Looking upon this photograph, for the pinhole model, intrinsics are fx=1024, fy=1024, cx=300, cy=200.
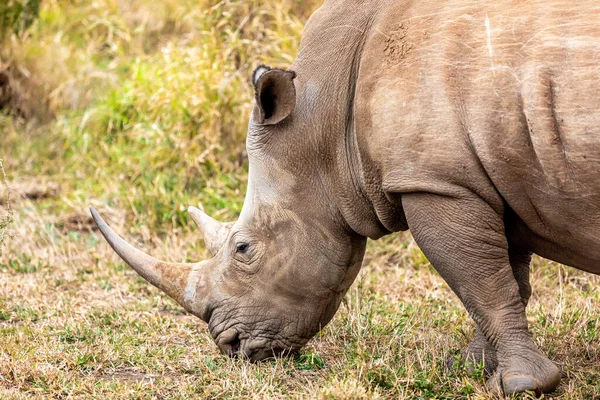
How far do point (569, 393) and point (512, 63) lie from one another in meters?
1.40

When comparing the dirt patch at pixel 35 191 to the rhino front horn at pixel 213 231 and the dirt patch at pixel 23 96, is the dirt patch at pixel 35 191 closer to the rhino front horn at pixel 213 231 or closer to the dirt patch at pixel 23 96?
the dirt patch at pixel 23 96

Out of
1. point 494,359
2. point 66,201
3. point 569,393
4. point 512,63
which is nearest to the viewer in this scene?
point 512,63

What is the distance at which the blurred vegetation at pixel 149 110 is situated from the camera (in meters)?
7.77

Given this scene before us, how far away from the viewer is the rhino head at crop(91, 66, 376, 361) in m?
4.57

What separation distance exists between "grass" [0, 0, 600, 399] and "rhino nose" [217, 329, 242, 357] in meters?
0.08

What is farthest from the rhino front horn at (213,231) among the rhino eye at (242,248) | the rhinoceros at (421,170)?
the rhino eye at (242,248)

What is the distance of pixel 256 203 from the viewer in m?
4.70

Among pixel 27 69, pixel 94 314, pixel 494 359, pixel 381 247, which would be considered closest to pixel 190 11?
pixel 27 69

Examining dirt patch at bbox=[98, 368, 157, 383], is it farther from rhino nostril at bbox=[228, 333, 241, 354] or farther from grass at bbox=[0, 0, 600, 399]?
rhino nostril at bbox=[228, 333, 241, 354]

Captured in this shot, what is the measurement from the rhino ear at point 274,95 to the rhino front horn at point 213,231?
0.62m


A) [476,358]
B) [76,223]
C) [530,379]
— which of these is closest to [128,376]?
[476,358]

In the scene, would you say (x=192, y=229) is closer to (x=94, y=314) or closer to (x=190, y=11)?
(x=94, y=314)

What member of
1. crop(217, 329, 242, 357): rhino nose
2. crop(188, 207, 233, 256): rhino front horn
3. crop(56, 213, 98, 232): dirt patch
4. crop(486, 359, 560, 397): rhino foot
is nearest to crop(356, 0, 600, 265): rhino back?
crop(486, 359, 560, 397): rhino foot

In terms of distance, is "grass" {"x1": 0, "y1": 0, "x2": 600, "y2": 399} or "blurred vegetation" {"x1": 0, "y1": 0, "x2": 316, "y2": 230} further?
"blurred vegetation" {"x1": 0, "y1": 0, "x2": 316, "y2": 230}
